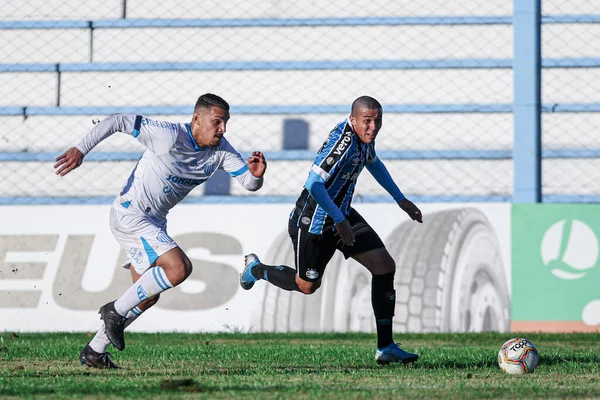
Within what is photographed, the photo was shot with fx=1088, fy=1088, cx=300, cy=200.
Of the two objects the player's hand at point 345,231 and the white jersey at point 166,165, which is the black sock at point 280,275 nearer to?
the player's hand at point 345,231

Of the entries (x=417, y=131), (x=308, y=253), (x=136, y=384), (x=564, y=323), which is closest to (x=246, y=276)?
(x=308, y=253)

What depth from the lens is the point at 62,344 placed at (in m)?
11.0

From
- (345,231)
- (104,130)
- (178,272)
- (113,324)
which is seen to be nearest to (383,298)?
(345,231)

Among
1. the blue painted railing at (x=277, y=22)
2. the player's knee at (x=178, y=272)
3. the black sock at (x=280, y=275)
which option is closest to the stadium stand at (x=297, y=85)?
the blue painted railing at (x=277, y=22)

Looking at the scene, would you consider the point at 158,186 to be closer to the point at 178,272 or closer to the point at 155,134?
the point at 155,134

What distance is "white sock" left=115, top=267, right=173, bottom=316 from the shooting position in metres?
7.83

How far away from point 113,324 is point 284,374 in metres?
1.33

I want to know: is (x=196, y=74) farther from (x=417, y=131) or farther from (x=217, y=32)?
(x=417, y=131)

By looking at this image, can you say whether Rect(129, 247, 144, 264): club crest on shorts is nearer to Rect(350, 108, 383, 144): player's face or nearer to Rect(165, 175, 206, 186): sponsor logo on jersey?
Rect(165, 175, 206, 186): sponsor logo on jersey

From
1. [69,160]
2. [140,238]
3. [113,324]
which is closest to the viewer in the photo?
[69,160]

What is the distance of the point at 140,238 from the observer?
816 centimetres

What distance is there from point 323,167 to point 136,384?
2.45 m

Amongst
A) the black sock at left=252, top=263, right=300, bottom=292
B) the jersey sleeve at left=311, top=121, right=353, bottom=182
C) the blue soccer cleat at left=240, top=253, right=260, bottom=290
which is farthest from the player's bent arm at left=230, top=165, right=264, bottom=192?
the blue soccer cleat at left=240, top=253, right=260, bottom=290

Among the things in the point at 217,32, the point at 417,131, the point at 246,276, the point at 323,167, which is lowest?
the point at 246,276
